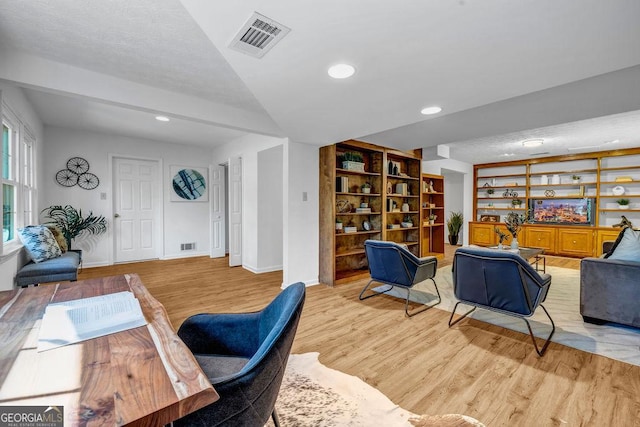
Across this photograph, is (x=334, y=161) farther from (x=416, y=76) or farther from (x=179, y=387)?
(x=179, y=387)

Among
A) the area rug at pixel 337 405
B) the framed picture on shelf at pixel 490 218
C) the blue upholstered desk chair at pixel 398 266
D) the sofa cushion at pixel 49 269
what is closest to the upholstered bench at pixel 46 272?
the sofa cushion at pixel 49 269

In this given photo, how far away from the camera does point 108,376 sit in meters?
0.75

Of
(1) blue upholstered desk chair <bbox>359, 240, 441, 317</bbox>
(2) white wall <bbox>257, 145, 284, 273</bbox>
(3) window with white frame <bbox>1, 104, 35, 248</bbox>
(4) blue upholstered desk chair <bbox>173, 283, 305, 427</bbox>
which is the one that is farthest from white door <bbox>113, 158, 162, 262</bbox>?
(4) blue upholstered desk chair <bbox>173, 283, 305, 427</bbox>

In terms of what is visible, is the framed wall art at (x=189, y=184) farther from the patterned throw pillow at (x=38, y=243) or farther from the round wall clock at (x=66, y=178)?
the patterned throw pillow at (x=38, y=243)

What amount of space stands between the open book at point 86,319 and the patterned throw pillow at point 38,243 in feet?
9.24

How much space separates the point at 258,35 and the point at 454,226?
7.78m

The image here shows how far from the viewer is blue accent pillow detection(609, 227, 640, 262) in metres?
2.64

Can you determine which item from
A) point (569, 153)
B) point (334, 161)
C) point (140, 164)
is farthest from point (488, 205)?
point (140, 164)

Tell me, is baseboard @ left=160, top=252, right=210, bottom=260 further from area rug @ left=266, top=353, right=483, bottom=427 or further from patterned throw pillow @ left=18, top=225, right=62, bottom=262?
area rug @ left=266, top=353, right=483, bottom=427

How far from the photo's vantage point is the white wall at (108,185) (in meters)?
4.79

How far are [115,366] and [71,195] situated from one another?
5.62 m

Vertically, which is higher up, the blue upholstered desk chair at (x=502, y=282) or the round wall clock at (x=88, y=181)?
the round wall clock at (x=88, y=181)

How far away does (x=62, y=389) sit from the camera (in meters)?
0.69

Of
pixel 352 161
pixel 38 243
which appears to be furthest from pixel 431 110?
pixel 38 243
